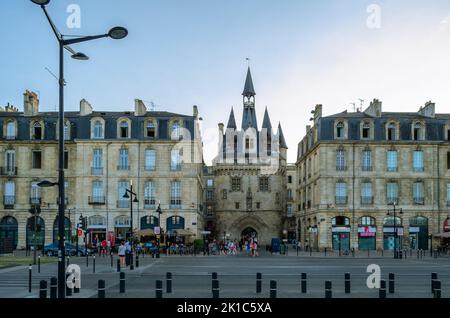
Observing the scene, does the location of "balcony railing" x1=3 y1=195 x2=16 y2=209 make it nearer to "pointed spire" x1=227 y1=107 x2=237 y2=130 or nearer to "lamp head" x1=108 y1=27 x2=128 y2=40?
"lamp head" x1=108 y1=27 x2=128 y2=40

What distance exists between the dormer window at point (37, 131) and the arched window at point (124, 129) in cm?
792

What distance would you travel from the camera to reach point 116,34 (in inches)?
493

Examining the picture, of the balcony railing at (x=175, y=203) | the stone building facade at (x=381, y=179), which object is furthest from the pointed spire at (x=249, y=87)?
the balcony railing at (x=175, y=203)

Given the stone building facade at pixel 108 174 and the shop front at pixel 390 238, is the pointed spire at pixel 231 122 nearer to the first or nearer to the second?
the stone building facade at pixel 108 174

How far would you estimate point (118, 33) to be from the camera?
12492mm

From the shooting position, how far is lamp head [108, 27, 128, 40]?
12.4m

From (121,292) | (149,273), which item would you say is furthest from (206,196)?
(121,292)

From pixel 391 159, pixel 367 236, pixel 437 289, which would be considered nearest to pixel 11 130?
pixel 367 236

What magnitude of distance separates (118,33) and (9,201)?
46.7 m

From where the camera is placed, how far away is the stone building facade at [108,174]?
54.1 m

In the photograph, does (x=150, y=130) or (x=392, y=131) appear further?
(x=150, y=130)

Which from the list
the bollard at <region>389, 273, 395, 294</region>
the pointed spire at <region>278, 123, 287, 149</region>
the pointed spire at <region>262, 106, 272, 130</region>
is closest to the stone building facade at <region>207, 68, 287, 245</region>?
the pointed spire at <region>278, 123, 287, 149</region>

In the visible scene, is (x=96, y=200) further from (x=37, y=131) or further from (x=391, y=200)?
(x=391, y=200)
